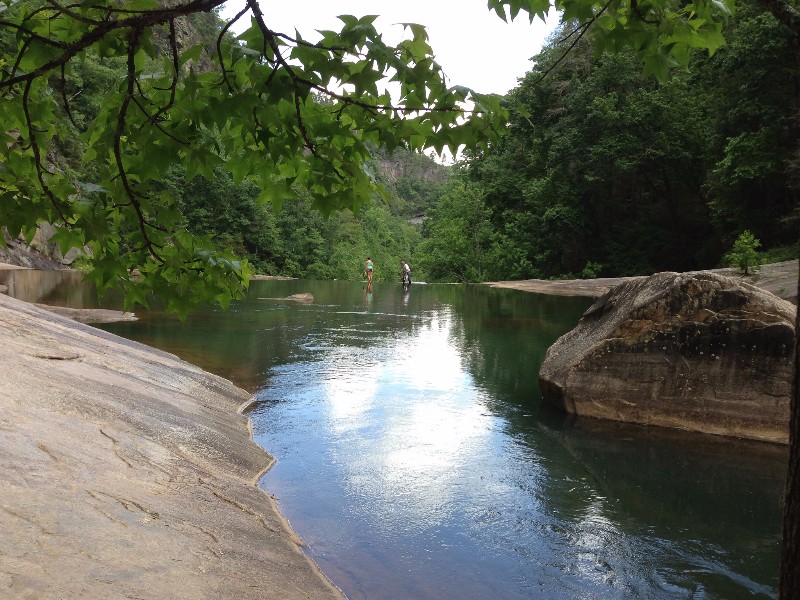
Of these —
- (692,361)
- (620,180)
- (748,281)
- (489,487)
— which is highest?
(620,180)

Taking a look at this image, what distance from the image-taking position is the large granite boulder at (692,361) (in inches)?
352

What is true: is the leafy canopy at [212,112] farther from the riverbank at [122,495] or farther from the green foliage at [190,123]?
the riverbank at [122,495]

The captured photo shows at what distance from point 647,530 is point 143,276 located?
514 cm

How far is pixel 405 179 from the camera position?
157 m

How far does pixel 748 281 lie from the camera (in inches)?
869

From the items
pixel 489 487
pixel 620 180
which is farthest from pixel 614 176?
pixel 489 487

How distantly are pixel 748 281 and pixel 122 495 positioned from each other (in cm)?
2193

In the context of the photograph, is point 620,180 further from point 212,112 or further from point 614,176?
point 212,112

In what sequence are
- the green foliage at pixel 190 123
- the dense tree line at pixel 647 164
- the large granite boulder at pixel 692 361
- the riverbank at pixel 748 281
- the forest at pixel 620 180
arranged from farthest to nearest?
1. the forest at pixel 620 180
2. the dense tree line at pixel 647 164
3. the riverbank at pixel 748 281
4. the large granite boulder at pixel 692 361
5. the green foliage at pixel 190 123

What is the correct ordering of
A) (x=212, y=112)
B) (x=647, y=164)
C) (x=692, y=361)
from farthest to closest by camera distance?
(x=647, y=164)
(x=692, y=361)
(x=212, y=112)

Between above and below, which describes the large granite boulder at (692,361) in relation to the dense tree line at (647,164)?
below

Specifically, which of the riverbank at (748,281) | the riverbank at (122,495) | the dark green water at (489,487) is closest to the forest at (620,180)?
the riverbank at (748,281)

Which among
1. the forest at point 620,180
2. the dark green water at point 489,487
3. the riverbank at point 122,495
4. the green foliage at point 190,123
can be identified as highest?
the forest at point 620,180

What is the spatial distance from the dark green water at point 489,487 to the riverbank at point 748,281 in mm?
3929
